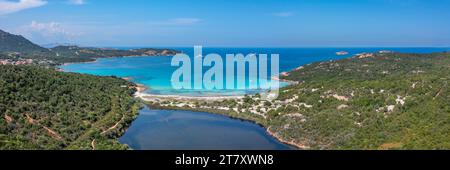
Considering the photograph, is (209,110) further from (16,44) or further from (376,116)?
(16,44)

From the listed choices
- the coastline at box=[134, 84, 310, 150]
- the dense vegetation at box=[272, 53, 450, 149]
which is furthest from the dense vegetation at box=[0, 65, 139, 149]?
the dense vegetation at box=[272, 53, 450, 149]

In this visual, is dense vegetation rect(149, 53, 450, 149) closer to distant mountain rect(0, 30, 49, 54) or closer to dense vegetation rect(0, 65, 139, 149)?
dense vegetation rect(0, 65, 139, 149)

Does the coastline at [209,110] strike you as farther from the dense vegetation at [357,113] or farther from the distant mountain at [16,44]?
the distant mountain at [16,44]

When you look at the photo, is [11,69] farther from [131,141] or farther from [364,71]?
[364,71]

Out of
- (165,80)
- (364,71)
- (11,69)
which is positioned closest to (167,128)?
(11,69)
